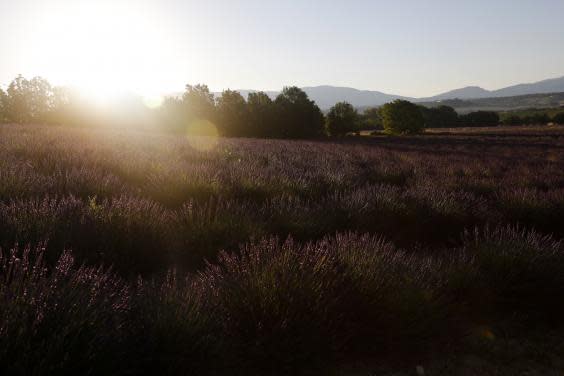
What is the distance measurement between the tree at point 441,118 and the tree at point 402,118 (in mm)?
30328

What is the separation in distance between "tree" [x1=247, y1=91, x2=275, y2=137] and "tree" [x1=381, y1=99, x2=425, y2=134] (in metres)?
22.1

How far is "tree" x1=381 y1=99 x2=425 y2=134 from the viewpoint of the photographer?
6244cm

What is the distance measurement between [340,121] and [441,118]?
44.3m

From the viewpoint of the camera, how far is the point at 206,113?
→ 49125 mm

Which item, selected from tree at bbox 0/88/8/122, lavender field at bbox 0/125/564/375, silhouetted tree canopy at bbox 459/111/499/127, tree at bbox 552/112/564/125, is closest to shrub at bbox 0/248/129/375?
lavender field at bbox 0/125/564/375

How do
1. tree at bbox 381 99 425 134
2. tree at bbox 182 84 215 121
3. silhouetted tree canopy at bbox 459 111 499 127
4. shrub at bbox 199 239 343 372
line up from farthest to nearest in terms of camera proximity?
silhouetted tree canopy at bbox 459 111 499 127
tree at bbox 381 99 425 134
tree at bbox 182 84 215 121
shrub at bbox 199 239 343 372

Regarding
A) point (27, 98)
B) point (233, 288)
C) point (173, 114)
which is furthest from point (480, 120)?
point (233, 288)

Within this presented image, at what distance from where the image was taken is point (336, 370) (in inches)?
83.9

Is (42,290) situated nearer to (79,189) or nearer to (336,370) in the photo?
(336,370)

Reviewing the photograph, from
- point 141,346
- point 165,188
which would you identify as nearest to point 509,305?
point 141,346

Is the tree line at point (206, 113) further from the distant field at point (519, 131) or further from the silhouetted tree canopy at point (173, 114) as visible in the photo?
the distant field at point (519, 131)

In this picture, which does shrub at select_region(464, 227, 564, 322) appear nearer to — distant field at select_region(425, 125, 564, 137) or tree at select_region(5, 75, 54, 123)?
distant field at select_region(425, 125, 564, 137)

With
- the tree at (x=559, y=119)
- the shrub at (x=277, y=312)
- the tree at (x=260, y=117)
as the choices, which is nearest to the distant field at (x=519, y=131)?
the tree at (x=260, y=117)

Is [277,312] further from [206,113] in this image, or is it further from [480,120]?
[480,120]
